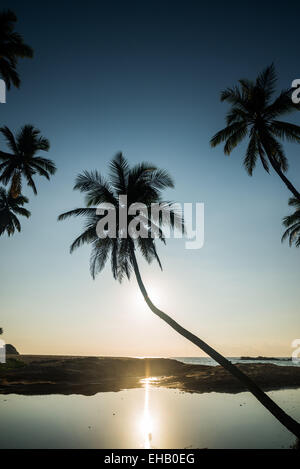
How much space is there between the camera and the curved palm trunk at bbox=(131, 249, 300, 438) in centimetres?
1005

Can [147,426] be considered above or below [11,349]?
above

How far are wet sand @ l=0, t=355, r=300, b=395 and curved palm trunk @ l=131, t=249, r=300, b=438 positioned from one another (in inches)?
577

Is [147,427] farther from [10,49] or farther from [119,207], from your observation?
[10,49]

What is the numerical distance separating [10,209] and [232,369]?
98.5ft

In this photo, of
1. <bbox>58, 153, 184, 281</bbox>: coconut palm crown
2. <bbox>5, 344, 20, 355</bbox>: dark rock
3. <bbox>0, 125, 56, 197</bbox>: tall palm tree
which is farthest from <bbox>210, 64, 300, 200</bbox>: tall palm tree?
<bbox>5, 344, 20, 355</bbox>: dark rock

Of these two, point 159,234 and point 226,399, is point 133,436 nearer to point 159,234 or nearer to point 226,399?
point 159,234

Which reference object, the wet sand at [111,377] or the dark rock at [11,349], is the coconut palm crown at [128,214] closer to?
the wet sand at [111,377]

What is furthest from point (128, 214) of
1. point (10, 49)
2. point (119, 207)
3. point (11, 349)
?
point (11, 349)

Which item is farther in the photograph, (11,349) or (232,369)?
(11,349)

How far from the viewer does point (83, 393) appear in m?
23.0

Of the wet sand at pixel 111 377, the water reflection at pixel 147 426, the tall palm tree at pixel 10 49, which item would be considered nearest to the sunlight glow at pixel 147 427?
the water reflection at pixel 147 426

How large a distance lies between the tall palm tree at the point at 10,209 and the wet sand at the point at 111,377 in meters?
14.8

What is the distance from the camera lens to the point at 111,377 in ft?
119

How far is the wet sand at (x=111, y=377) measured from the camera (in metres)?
25.2
